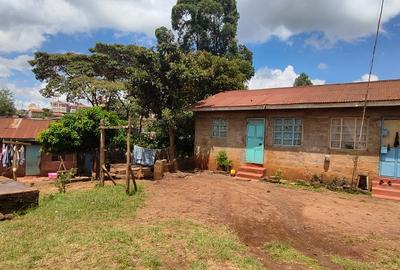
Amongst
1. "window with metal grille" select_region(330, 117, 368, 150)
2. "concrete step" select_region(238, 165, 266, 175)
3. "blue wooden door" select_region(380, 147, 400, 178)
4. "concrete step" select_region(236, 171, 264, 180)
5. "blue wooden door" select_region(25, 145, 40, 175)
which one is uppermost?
"window with metal grille" select_region(330, 117, 368, 150)

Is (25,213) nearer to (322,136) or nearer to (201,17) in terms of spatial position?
(322,136)

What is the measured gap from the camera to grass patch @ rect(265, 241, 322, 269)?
222 inches

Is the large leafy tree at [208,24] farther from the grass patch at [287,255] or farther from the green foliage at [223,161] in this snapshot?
the grass patch at [287,255]

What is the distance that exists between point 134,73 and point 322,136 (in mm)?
9645

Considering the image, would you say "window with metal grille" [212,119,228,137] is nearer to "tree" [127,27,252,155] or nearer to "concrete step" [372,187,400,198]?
"tree" [127,27,252,155]

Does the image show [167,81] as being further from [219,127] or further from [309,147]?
[309,147]

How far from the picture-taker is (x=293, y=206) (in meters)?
9.88

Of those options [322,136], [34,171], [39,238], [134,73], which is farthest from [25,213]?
[34,171]

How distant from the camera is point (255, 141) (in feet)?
50.2

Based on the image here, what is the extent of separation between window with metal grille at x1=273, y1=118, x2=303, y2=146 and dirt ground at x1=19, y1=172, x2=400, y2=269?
220cm

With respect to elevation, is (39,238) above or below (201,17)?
below

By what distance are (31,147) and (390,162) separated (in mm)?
22220

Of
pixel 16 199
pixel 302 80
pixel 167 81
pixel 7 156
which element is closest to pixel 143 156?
pixel 167 81

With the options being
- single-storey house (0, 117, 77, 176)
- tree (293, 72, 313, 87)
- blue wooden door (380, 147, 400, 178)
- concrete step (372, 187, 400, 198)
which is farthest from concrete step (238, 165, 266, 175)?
tree (293, 72, 313, 87)
